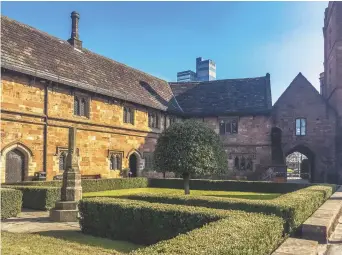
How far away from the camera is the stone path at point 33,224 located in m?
9.89

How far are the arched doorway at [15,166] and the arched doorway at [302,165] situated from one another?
75.0ft

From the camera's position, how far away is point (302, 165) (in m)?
49.0

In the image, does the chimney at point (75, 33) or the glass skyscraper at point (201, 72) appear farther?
the glass skyscraper at point (201, 72)

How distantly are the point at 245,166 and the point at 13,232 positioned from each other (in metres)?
24.6

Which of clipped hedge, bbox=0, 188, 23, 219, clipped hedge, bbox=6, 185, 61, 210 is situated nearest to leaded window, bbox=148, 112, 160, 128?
clipped hedge, bbox=6, 185, 61, 210

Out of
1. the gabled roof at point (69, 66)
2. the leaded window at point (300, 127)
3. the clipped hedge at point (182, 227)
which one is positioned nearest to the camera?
the clipped hedge at point (182, 227)

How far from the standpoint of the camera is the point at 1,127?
54.2 feet

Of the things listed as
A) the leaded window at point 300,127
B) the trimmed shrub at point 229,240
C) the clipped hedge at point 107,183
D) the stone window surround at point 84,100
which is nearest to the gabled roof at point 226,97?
the leaded window at point 300,127

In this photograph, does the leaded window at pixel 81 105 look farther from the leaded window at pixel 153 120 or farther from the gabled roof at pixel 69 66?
the leaded window at pixel 153 120

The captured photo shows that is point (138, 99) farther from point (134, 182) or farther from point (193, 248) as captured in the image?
point (193, 248)

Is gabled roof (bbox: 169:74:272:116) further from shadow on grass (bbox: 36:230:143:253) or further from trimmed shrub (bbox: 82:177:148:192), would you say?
shadow on grass (bbox: 36:230:143:253)

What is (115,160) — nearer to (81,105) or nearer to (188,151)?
(81,105)

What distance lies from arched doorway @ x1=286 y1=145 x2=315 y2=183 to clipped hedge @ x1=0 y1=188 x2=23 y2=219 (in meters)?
25.0

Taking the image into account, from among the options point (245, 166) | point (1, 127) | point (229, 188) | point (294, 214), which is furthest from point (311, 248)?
point (245, 166)
